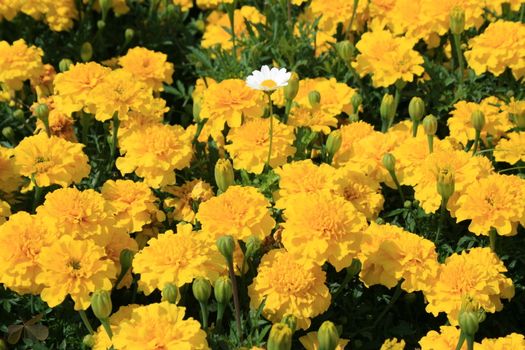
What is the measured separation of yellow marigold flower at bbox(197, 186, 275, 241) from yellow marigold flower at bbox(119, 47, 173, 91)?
2.56ft

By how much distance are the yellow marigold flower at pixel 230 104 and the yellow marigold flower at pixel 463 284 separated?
68 cm

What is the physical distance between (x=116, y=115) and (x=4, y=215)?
1.37 ft

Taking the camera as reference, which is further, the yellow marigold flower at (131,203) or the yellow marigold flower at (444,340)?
the yellow marigold flower at (131,203)

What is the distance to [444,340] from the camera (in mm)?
1838

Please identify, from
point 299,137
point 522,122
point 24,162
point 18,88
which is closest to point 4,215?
point 24,162

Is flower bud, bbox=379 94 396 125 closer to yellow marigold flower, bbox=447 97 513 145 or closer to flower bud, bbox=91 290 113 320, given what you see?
yellow marigold flower, bbox=447 97 513 145

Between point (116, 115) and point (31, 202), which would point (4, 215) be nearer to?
point (31, 202)

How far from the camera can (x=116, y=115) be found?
2.31m

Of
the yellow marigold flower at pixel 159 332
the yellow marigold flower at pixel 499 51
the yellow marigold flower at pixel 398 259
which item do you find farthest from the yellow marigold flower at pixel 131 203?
the yellow marigold flower at pixel 499 51

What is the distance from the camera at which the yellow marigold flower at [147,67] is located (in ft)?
8.58

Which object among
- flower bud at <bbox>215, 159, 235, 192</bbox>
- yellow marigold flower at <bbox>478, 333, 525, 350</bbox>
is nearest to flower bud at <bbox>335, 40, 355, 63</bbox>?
flower bud at <bbox>215, 159, 235, 192</bbox>

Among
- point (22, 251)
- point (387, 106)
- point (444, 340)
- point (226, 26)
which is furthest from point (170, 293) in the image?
point (226, 26)

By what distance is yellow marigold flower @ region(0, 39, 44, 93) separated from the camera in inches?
98.0

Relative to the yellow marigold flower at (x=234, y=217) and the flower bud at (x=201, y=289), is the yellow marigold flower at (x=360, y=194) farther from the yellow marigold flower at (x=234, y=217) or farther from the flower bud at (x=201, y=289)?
the flower bud at (x=201, y=289)
